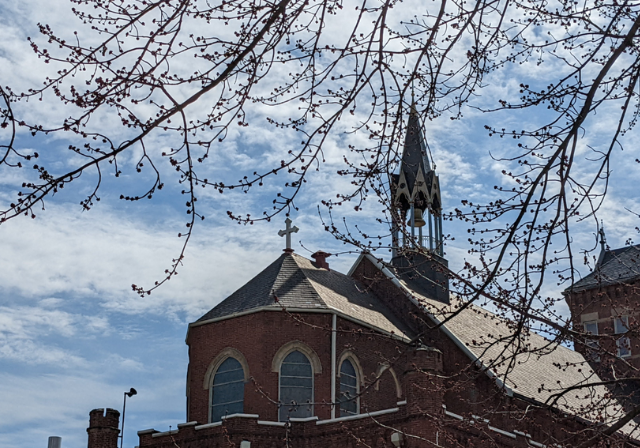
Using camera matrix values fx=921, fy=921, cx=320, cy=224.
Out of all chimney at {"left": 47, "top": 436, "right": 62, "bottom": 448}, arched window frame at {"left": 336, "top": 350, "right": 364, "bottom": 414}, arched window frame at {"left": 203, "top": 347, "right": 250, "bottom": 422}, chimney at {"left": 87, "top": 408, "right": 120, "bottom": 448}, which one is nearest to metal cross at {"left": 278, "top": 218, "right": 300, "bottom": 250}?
arched window frame at {"left": 203, "top": 347, "right": 250, "bottom": 422}

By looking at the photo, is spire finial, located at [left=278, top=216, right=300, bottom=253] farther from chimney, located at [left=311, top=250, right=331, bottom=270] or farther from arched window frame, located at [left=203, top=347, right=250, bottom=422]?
arched window frame, located at [left=203, top=347, right=250, bottom=422]

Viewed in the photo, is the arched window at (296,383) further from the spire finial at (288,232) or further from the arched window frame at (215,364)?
the spire finial at (288,232)

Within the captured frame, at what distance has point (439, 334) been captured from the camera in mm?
28594

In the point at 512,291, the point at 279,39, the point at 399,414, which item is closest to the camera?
the point at 279,39

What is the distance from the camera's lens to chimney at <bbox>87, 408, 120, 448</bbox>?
23.8 meters

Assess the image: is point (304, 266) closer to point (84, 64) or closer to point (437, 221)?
point (437, 221)

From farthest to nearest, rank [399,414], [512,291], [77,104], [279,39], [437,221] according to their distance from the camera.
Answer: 1. [437,221]
2. [399,414]
3. [512,291]
4. [279,39]
5. [77,104]

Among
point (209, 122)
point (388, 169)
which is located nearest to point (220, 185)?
point (209, 122)

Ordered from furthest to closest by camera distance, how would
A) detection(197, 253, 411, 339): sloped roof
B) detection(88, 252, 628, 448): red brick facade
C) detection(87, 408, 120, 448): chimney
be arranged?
detection(197, 253, 411, 339): sloped roof → detection(87, 408, 120, 448): chimney → detection(88, 252, 628, 448): red brick facade

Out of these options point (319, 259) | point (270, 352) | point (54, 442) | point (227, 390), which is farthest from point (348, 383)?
point (54, 442)

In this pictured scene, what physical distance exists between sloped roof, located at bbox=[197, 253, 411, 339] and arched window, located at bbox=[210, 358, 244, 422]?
1454 mm

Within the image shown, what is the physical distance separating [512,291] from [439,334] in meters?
20.0

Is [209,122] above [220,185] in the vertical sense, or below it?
above

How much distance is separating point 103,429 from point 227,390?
10.9 ft
